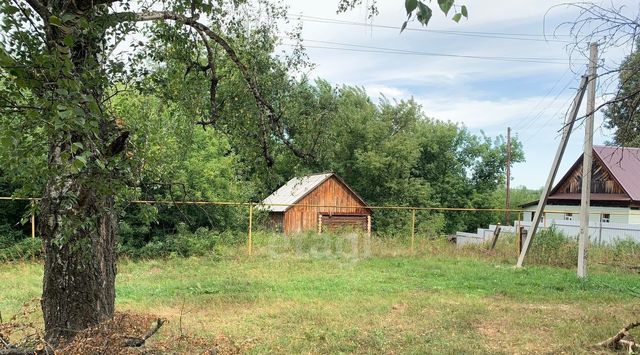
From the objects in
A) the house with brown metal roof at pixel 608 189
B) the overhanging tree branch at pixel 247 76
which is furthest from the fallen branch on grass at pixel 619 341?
the house with brown metal roof at pixel 608 189

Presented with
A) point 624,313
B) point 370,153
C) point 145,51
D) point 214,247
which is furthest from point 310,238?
point 370,153

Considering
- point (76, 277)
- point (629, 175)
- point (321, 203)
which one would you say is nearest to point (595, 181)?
point (629, 175)

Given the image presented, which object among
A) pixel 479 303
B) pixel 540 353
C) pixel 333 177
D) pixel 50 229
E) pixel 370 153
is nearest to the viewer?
pixel 50 229

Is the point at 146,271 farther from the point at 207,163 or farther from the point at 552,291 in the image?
the point at 552,291

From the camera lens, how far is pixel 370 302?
24.6 feet

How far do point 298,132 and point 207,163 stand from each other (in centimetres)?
1020

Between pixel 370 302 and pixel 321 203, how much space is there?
17.0m

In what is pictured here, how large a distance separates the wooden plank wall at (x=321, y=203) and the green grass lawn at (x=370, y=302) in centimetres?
1031

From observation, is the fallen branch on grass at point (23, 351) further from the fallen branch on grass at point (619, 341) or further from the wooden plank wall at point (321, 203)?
the wooden plank wall at point (321, 203)

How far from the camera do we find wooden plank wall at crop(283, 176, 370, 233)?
883 inches

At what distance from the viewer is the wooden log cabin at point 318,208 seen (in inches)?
873

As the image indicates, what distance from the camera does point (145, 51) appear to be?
448cm

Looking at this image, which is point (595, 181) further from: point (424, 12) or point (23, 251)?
point (424, 12)

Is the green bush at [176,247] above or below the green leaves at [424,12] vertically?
below
